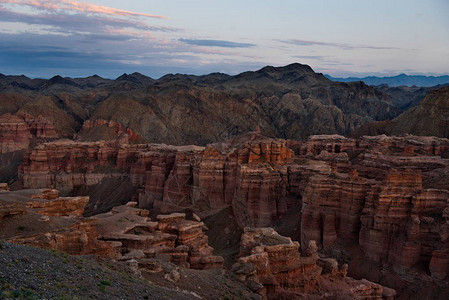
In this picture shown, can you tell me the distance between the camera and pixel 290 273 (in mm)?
25219

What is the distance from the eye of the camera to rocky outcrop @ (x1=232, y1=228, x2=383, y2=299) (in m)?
23.9

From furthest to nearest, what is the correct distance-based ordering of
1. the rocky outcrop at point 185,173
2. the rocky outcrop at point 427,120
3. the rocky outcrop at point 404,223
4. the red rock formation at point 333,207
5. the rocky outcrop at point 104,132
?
the rocky outcrop at point 104,132 < the rocky outcrop at point 427,120 < the rocky outcrop at point 185,173 < the red rock formation at point 333,207 < the rocky outcrop at point 404,223

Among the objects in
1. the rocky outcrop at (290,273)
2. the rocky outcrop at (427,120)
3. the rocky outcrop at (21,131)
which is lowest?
the rocky outcrop at (21,131)

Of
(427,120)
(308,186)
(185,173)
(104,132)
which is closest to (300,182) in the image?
(308,186)

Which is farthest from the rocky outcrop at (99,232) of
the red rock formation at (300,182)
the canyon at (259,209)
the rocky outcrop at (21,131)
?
the rocky outcrop at (21,131)

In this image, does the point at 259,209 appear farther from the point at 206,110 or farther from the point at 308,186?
the point at 206,110

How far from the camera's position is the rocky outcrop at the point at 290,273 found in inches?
940

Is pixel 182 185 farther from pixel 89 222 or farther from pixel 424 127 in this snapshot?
pixel 424 127

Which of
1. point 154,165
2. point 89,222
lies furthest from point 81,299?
point 154,165

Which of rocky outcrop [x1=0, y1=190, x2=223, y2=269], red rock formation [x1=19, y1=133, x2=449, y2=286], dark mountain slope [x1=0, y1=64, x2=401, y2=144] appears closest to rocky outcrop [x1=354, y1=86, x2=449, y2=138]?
red rock formation [x1=19, y1=133, x2=449, y2=286]

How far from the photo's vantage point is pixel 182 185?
50719 mm

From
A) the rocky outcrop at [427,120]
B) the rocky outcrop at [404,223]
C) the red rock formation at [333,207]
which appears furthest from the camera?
the rocky outcrop at [427,120]

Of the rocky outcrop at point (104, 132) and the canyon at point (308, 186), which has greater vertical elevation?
the canyon at point (308, 186)

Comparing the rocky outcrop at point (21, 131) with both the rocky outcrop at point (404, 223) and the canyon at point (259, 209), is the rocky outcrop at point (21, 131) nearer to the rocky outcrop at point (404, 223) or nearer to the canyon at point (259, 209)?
the canyon at point (259, 209)
